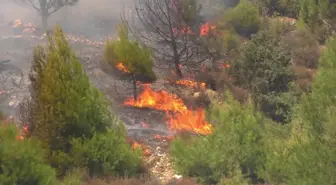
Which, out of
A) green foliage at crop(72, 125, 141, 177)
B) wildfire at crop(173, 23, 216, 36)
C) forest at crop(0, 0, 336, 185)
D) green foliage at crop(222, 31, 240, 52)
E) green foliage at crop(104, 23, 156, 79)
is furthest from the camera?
green foliage at crop(222, 31, 240, 52)

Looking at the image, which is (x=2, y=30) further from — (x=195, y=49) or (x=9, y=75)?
(x=195, y=49)

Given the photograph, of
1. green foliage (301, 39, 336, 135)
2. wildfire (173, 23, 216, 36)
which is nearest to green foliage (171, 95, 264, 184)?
green foliage (301, 39, 336, 135)

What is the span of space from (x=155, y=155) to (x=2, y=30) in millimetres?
22649

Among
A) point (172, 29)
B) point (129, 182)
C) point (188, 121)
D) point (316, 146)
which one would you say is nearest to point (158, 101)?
point (188, 121)

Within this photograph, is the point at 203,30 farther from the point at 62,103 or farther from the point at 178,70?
the point at 62,103

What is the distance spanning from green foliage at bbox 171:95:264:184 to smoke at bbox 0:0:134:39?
20607 millimetres

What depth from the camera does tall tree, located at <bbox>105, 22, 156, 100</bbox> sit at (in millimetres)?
15125

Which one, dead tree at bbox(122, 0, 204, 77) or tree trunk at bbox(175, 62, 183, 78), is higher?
dead tree at bbox(122, 0, 204, 77)

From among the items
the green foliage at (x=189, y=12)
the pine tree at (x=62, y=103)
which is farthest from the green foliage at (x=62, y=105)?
the green foliage at (x=189, y=12)

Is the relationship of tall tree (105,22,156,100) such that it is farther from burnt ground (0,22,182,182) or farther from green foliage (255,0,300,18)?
green foliage (255,0,300,18)

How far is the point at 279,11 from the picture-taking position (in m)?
26.5

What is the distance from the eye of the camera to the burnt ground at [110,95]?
1138cm

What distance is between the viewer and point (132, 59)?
49.5 ft

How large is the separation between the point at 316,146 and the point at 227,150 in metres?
3.14
